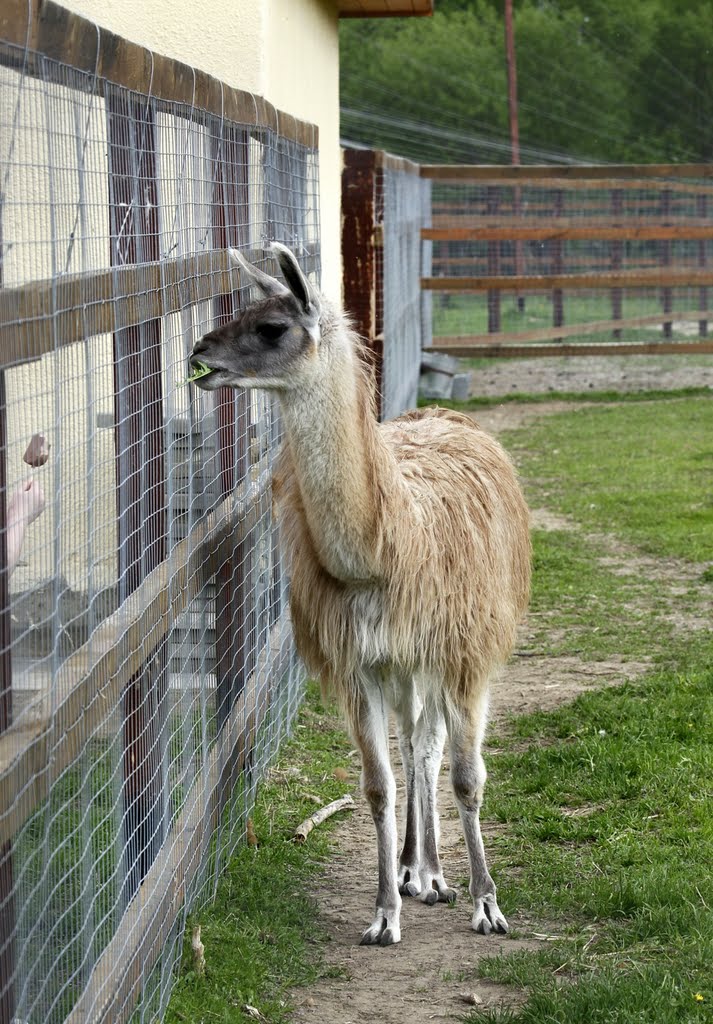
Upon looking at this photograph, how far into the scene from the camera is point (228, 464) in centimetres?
446

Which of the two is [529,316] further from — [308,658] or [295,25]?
[308,658]

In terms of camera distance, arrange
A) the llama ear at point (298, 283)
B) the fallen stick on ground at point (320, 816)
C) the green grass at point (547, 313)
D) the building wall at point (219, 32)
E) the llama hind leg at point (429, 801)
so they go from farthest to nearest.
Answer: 1. the green grass at point (547, 313)
2. the building wall at point (219, 32)
3. the fallen stick on ground at point (320, 816)
4. the llama hind leg at point (429, 801)
5. the llama ear at point (298, 283)

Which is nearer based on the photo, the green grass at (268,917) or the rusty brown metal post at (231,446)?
the green grass at (268,917)

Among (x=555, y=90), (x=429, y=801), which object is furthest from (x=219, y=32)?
(x=555, y=90)

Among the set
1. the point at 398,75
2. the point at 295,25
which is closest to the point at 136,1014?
the point at 295,25

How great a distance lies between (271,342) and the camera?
3650 millimetres

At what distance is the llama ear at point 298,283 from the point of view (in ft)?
11.8

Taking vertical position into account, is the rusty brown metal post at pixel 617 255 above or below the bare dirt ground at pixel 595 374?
above

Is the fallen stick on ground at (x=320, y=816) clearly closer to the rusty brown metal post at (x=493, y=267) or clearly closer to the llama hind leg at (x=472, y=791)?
the llama hind leg at (x=472, y=791)

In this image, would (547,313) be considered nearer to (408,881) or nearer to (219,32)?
(219,32)

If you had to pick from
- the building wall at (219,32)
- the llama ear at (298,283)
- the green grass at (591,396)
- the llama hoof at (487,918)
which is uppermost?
the building wall at (219,32)

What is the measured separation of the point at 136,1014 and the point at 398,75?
37756 millimetres

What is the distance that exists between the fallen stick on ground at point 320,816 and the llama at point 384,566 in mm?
346

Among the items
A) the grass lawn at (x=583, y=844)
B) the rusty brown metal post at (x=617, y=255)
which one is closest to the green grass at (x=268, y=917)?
the grass lawn at (x=583, y=844)
